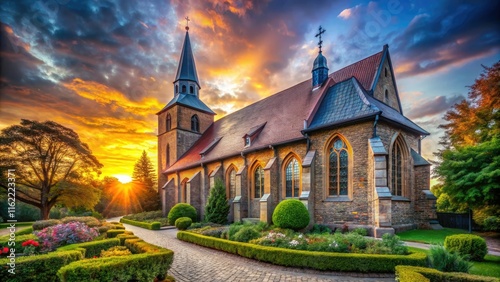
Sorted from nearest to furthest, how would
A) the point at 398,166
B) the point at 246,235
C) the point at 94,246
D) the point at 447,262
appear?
the point at 447,262 < the point at 94,246 < the point at 246,235 < the point at 398,166

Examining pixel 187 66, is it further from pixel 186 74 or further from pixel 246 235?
pixel 246 235

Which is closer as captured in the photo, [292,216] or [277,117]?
[292,216]

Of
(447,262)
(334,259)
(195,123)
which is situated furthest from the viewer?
(195,123)

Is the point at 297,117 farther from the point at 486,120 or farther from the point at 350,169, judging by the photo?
the point at 486,120

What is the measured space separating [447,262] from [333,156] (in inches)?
328

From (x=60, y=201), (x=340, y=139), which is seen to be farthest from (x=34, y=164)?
(x=340, y=139)

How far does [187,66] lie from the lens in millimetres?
33531

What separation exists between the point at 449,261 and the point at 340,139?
848 centimetres

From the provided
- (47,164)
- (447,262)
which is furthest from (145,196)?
(447,262)

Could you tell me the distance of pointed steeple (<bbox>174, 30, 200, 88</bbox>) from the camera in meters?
33.2

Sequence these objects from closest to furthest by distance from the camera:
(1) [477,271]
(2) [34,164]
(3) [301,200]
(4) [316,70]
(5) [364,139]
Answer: (1) [477,271]
(5) [364,139]
(3) [301,200]
(4) [316,70]
(2) [34,164]

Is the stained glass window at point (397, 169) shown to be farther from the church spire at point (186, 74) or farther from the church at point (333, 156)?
the church spire at point (186, 74)

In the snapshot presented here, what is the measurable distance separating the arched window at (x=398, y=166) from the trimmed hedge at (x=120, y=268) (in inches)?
487

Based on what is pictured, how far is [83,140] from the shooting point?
945 inches
